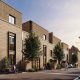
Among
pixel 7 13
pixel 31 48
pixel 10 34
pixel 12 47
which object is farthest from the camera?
pixel 31 48

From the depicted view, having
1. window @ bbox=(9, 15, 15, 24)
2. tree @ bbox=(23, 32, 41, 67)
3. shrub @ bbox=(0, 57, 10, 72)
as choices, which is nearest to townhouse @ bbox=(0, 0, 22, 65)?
window @ bbox=(9, 15, 15, 24)

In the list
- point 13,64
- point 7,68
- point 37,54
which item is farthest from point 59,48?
point 7,68

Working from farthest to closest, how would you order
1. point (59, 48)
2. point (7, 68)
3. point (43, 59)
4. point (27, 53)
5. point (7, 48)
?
1. point (59, 48)
2. point (43, 59)
3. point (27, 53)
4. point (7, 48)
5. point (7, 68)

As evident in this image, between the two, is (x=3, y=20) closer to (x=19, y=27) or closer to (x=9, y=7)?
(x=9, y=7)

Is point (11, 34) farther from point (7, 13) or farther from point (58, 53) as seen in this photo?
point (58, 53)

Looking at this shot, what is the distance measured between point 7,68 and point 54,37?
5173 centimetres

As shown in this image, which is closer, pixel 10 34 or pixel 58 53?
pixel 10 34

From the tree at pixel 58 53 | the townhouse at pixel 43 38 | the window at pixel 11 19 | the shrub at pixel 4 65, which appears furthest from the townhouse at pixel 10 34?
the tree at pixel 58 53

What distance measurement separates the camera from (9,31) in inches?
2095

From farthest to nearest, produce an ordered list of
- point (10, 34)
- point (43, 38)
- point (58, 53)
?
point (58, 53)
point (43, 38)
point (10, 34)

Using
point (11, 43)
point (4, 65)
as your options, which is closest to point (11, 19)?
point (11, 43)

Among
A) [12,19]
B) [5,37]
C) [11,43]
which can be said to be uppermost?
[12,19]

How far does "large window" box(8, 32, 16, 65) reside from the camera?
5325cm

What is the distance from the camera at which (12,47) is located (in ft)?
180
